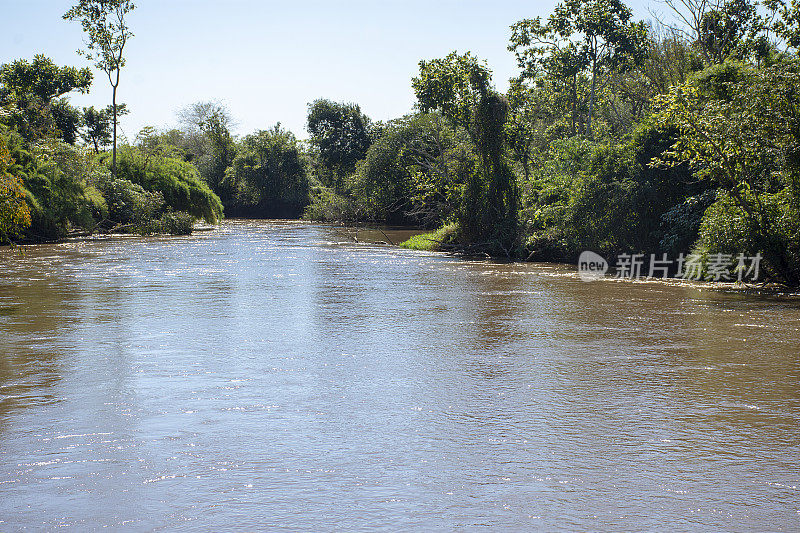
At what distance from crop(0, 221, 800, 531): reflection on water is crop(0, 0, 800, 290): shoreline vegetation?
3.61 metres

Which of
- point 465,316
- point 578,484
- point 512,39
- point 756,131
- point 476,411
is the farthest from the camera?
point 512,39

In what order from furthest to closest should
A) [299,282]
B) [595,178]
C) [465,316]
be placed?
[595,178], [299,282], [465,316]

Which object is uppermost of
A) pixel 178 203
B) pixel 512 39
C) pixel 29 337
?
pixel 512 39

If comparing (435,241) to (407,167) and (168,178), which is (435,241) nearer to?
(407,167)

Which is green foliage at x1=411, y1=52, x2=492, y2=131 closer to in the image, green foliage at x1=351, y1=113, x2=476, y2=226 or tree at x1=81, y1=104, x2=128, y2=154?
green foliage at x1=351, y1=113, x2=476, y2=226

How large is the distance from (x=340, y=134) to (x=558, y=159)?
141ft

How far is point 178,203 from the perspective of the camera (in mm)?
47219

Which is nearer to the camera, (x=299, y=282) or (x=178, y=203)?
(x=299, y=282)

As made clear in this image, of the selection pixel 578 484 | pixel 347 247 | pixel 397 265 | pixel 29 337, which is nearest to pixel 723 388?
pixel 578 484

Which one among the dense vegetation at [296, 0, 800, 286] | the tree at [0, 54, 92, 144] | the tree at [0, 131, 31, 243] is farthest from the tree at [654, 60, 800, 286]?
the tree at [0, 54, 92, 144]

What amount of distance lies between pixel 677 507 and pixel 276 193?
234 ft

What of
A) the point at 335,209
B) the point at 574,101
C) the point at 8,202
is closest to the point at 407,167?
the point at 574,101

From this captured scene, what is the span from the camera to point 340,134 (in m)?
68.6

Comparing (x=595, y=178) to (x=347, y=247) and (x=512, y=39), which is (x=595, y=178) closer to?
(x=347, y=247)
